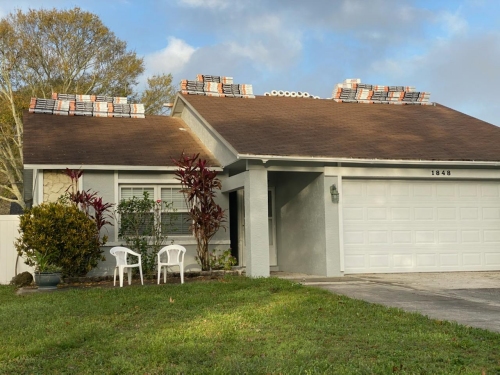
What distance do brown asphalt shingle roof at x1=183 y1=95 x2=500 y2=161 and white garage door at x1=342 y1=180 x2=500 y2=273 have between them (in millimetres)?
Result: 907

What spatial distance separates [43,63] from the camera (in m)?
29.0

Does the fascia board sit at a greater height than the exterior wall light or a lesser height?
greater

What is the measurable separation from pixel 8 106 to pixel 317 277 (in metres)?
20.0

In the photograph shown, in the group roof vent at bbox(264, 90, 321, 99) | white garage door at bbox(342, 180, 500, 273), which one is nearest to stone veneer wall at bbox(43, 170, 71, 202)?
white garage door at bbox(342, 180, 500, 273)

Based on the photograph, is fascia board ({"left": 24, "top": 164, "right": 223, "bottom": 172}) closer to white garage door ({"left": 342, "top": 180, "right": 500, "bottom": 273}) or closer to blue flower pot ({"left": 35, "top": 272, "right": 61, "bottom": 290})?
blue flower pot ({"left": 35, "top": 272, "right": 61, "bottom": 290})

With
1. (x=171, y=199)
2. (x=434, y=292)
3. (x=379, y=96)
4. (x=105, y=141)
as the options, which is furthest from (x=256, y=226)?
(x=379, y=96)

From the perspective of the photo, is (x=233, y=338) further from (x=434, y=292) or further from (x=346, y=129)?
(x=346, y=129)

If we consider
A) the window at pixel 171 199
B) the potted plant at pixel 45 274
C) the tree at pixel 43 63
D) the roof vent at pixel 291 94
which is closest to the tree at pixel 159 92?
the tree at pixel 43 63

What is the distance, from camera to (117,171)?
1439 cm

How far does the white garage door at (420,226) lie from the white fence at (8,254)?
7565mm

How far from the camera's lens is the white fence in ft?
47.3

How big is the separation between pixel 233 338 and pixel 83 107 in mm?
12857

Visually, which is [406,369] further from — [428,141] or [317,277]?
[428,141]

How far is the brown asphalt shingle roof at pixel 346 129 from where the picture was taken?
45.6ft
